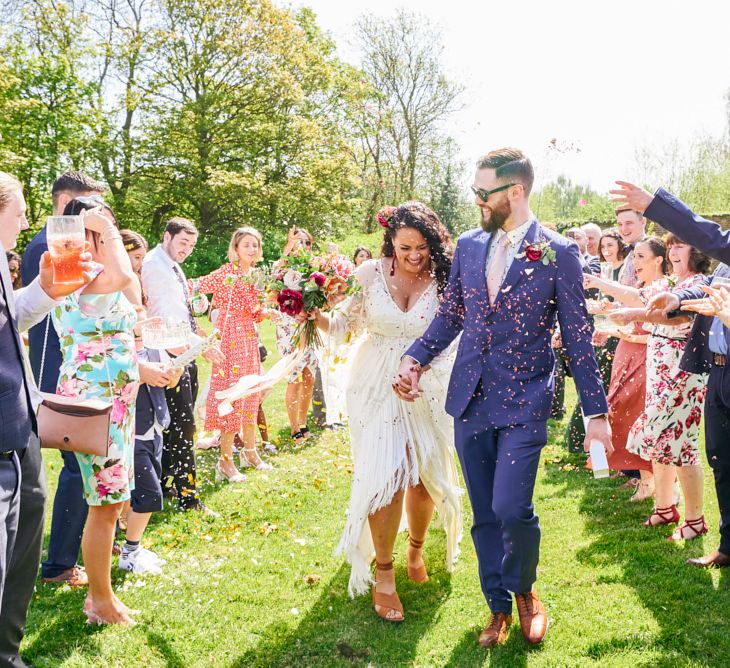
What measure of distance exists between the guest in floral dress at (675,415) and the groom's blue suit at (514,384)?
173 cm

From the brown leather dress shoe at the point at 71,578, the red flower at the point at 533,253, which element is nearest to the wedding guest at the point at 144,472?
the brown leather dress shoe at the point at 71,578

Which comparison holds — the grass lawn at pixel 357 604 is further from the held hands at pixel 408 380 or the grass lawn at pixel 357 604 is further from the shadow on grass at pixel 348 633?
the held hands at pixel 408 380

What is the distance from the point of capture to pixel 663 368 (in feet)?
16.0

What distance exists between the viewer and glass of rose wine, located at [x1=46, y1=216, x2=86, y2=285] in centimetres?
267

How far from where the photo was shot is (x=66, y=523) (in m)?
4.29

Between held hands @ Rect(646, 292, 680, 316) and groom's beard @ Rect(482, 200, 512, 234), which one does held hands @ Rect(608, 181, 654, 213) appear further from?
held hands @ Rect(646, 292, 680, 316)

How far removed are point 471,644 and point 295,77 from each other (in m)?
27.1

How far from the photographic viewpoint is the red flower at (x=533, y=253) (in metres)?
3.34

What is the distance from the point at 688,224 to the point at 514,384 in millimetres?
1270

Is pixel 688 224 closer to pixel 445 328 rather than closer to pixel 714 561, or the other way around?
pixel 445 328

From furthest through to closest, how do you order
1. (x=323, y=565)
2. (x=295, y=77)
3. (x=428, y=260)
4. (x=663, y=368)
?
(x=295, y=77) → (x=663, y=368) → (x=323, y=565) → (x=428, y=260)

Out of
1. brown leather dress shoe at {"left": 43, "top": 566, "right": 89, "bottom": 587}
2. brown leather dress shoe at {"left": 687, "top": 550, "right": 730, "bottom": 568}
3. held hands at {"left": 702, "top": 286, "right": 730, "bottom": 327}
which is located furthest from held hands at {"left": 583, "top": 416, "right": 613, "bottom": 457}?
brown leather dress shoe at {"left": 43, "top": 566, "right": 89, "bottom": 587}

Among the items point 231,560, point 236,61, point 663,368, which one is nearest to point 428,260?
point 663,368

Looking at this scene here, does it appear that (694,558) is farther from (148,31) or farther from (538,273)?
(148,31)
